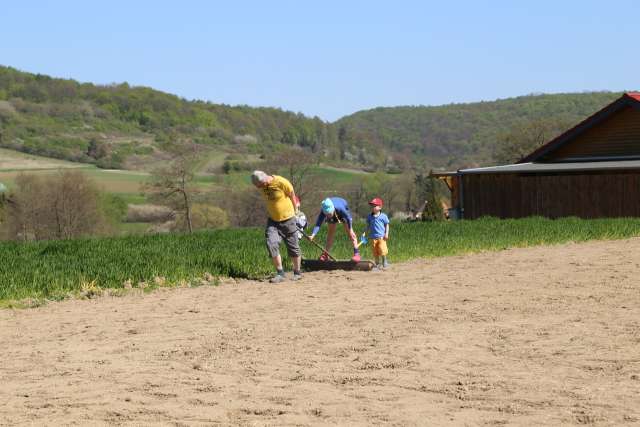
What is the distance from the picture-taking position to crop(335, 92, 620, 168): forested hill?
160 meters

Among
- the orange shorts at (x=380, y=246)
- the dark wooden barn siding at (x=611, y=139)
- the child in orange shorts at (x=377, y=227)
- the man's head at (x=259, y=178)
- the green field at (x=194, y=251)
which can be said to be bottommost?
the green field at (x=194, y=251)

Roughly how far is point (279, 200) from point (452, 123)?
168750 mm

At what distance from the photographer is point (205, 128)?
144 metres

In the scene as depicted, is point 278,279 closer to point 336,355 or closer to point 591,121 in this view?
point 336,355

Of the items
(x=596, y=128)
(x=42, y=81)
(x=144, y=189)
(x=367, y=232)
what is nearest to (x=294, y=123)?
(x=42, y=81)

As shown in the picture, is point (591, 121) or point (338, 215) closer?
point (338, 215)

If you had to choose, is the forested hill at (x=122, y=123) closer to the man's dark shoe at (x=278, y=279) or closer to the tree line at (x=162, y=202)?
the tree line at (x=162, y=202)

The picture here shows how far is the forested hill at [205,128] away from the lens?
129750mm

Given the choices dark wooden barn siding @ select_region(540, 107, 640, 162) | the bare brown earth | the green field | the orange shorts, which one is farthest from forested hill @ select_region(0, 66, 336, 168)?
the bare brown earth

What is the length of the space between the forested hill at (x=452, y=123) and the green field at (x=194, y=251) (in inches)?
4711

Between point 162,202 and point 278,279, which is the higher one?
point 162,202

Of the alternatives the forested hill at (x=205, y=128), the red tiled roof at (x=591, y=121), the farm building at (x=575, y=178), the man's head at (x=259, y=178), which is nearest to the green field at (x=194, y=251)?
the man's head at (x=259, y=178)

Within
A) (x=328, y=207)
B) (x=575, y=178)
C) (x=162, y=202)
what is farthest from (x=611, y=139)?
(x=162, y=202)

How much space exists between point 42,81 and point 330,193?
307 feet
